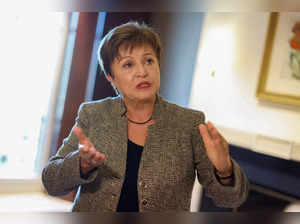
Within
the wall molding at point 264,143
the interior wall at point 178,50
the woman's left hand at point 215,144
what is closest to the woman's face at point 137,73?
the woman's left hand at point 215,144

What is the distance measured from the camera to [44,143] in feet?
9.66

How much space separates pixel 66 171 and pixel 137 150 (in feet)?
0.70

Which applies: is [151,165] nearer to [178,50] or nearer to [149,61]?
[149,61]

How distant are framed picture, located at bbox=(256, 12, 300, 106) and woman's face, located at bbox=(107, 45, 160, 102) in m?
1.68

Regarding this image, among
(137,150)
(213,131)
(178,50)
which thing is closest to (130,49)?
(137,150)

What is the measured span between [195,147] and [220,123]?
1863 mm

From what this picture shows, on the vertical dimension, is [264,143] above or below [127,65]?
below

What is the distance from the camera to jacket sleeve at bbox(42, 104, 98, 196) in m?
0.67

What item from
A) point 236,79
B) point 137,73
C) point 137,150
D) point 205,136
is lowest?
point 137,150

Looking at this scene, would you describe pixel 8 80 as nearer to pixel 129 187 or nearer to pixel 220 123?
pixel 220 123

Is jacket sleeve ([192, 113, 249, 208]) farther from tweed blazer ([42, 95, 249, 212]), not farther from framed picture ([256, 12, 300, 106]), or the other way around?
framed picture ([256, 12, 300, 106])

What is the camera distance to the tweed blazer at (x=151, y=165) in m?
0.78

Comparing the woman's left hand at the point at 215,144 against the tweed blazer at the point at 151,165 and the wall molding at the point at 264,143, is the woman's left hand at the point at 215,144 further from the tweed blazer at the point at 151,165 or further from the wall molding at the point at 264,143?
the wall molding at the point at 264,143

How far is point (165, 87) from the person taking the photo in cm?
307
